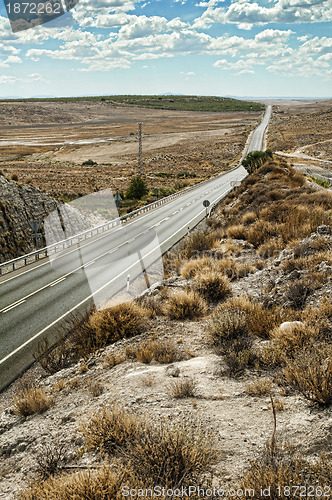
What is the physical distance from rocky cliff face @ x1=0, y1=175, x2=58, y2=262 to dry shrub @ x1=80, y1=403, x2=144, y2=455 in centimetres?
2079

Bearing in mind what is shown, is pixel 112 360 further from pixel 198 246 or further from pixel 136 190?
pixel 136 190

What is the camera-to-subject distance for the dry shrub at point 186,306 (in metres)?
10.1

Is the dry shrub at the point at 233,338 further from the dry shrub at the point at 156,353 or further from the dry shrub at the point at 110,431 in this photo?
the dry shrub at the point at 110,431

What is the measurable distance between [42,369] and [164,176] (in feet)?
234

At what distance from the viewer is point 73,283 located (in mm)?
18031

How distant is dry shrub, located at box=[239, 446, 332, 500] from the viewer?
11.4ft

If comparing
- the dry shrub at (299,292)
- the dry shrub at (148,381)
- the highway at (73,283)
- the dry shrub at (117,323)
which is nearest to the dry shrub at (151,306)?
the dry shrub at (117,323)

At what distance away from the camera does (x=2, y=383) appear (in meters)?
9.94

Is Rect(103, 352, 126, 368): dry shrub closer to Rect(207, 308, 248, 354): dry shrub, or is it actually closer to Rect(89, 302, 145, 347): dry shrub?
Rect(89, 302, 145, 347): dry shrub

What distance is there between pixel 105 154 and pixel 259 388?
114 metres

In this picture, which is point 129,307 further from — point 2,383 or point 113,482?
point 113,482

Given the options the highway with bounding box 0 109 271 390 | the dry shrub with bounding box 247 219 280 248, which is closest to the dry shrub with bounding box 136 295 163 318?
the highway with bounding box 0 109 271 390

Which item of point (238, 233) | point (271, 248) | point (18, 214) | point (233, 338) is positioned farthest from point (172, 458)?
point (18, 214)

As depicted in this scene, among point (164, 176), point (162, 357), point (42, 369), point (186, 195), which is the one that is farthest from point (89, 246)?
point (164, 176)
